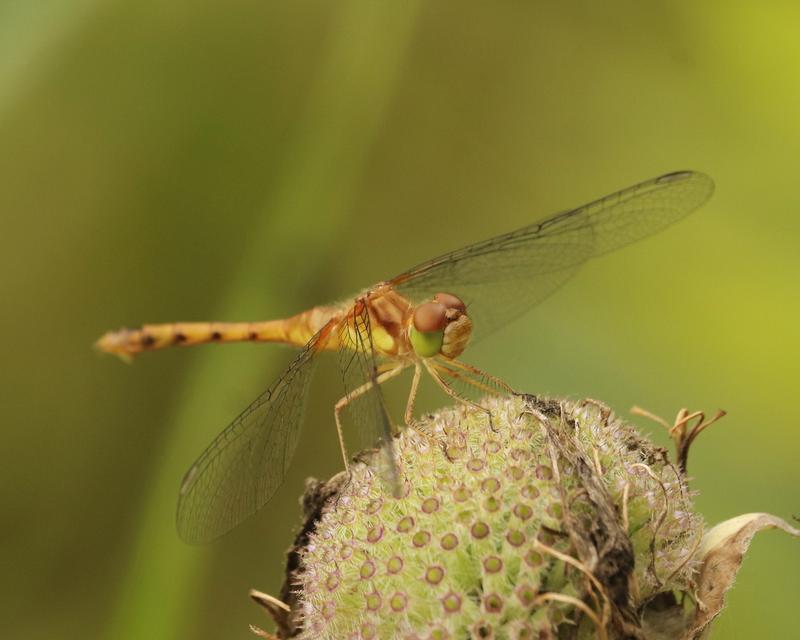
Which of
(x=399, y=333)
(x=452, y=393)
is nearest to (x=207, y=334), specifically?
(x=399, y=333)

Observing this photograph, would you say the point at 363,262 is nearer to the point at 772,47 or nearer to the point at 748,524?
the point at 772,47

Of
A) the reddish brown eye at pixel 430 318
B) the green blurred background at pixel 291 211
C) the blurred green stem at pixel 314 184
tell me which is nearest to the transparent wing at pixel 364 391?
the reddish brown eye at pixel 430 318

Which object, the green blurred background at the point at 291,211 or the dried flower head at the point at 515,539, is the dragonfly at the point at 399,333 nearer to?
the dried flower head at the point at 515,539

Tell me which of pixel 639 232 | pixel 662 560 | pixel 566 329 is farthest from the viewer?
pixel 566 329

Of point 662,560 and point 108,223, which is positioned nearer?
point 662,560

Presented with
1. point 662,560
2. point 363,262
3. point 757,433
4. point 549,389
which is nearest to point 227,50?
point 363,262

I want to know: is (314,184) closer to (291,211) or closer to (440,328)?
(291,211)
